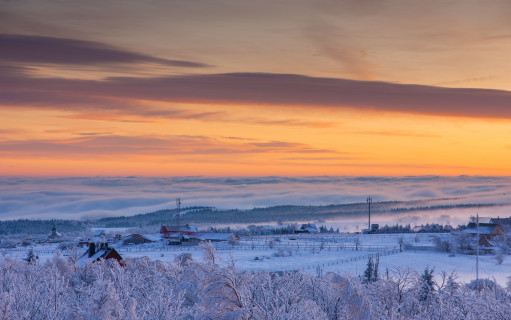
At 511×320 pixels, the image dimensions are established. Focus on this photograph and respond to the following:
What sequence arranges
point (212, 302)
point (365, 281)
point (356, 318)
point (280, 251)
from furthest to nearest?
point (280, 251), point (365, 281), point (356, 318), point (212, 302)

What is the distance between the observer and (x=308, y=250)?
300 ft

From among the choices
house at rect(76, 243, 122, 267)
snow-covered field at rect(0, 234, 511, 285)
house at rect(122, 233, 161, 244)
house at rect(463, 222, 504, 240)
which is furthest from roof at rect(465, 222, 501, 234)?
house at rect(76, 243, 122, 267)

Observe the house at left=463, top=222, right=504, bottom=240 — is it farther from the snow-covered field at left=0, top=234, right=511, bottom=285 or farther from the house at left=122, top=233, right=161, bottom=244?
the house at left=122, top=233, right=161, bottom=244

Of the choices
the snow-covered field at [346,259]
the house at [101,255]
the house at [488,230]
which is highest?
the house at [488,230]

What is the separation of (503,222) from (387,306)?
404 ft

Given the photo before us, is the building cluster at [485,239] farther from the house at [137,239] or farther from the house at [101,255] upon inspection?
the house at [137,239]

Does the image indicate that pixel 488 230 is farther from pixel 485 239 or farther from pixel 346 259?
pixel 346 259

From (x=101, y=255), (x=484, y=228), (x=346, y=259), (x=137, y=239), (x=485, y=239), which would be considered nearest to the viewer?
(x=101, y=255)

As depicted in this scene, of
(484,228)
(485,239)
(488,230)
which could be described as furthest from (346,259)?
(488,230)

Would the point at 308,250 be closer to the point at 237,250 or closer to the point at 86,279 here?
the point at 237,250

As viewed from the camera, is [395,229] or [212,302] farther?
[395,229]

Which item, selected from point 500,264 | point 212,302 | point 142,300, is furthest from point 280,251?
point 212,302

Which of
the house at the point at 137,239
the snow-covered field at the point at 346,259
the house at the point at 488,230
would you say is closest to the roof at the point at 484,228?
the house at the point at 488,230

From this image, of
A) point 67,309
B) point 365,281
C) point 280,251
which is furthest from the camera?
point 280,251
